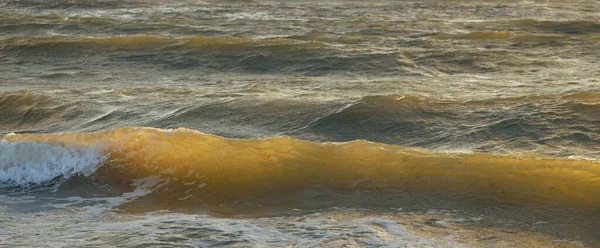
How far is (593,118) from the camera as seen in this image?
9023 millimetres

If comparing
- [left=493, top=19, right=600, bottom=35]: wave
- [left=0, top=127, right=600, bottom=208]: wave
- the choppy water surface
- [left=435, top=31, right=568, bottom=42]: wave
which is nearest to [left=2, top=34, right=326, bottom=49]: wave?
the choppy water surface

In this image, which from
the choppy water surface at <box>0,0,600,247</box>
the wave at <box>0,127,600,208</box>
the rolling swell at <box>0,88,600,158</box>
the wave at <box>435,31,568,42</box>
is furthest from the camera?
the wave at <box>435,31,568,42</box>

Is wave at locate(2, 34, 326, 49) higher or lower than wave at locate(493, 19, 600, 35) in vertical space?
higher

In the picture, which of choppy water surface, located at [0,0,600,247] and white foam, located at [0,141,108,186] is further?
white foam, located at [0,141,108,186]

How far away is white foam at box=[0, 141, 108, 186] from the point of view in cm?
752

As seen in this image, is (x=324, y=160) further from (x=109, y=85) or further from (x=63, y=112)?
(x=109, y=85)

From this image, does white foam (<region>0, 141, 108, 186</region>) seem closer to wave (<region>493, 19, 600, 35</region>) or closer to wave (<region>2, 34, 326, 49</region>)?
wave (<region>2, 34, 326, 49</region>)

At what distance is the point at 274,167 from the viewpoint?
290 inches

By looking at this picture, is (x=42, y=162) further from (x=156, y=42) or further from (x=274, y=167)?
(x=156, y=42)


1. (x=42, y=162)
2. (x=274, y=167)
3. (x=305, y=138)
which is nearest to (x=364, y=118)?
(x=305, y=138)

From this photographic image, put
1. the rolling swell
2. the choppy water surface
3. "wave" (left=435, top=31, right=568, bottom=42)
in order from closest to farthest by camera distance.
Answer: the choppy water surface → the rolling swell → "wave" (left=435, top=31, right=568, bottom=42)

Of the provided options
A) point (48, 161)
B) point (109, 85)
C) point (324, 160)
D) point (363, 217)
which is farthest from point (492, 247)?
point (109, 85)

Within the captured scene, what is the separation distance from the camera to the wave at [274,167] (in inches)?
260

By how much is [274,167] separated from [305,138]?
172cm
